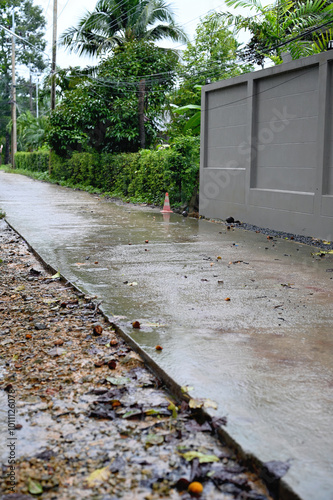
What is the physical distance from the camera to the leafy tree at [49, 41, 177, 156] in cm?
2517

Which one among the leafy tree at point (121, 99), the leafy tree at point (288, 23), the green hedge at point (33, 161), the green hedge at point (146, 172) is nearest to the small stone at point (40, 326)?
the leafy tree at point (288, 23)

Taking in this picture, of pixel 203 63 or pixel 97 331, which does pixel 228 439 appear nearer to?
pixel 97 331

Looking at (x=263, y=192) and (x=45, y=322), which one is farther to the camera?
(x=263, y=192)

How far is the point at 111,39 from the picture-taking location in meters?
26.5

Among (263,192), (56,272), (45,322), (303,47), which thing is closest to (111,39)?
(303,47)

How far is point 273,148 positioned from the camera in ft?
39.0

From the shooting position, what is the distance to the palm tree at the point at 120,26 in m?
25.8

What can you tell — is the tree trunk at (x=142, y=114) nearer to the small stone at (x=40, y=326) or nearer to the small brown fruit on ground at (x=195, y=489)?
the small stone at (x=40, y=326)

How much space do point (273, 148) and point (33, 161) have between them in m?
34.0

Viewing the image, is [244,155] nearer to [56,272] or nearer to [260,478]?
[56,272]

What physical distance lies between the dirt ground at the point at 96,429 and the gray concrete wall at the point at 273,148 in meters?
6.69

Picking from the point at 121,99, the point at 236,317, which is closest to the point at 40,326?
the point at 236,317

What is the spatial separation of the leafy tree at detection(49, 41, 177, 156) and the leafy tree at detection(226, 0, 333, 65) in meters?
6.71

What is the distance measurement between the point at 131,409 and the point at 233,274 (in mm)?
4051
